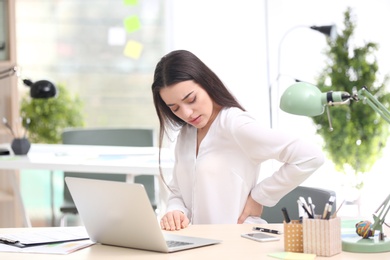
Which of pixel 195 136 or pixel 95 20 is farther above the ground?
pixel 95 20

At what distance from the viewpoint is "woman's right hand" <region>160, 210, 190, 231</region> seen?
94.2 inches

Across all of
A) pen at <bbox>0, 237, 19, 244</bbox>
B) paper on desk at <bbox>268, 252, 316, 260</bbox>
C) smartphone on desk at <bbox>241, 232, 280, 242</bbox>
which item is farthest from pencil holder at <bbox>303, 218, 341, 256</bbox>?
pen at <bbox>0, 237, 19, 244</bbox>

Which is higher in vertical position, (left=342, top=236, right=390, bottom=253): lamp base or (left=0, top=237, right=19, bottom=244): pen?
(left=342, top=236, right=390, bottom=253): lamp base

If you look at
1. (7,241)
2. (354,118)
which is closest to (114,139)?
(354,118)

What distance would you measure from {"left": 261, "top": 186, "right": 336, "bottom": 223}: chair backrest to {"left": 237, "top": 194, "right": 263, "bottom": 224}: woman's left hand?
11 cm

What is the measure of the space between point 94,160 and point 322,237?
8.06 ft

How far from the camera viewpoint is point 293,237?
6.59ft

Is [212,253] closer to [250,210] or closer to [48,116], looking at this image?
[250,210]

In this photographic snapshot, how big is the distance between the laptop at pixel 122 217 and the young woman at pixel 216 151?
13.8 inches

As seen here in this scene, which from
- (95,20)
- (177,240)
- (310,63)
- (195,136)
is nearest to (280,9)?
(310,63)

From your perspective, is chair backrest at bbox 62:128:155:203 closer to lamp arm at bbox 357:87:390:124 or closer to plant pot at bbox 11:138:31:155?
plant pot at bbox 11:138:31:155

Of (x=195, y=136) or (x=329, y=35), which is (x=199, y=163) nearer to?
(x=195, y=136)

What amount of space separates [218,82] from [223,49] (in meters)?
3.23

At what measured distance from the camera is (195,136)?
2.76m
